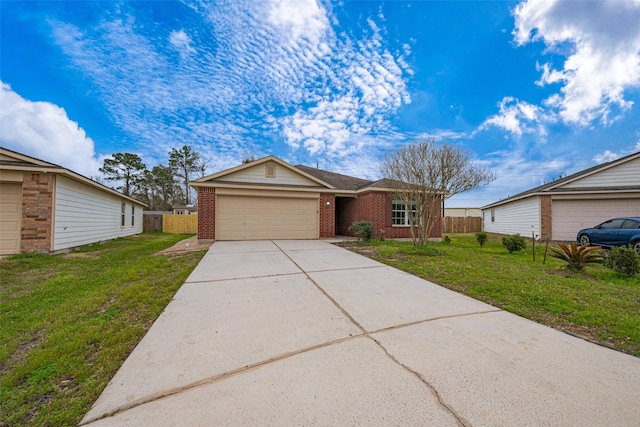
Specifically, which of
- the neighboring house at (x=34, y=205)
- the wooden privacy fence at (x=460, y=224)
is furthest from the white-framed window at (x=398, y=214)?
the neighboring house at (x=34, y=205)

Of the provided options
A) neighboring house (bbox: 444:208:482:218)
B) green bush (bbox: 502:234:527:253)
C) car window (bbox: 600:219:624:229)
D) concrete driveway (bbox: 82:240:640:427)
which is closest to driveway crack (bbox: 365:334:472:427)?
concrete driveway (bbox: 82:240:640:427)

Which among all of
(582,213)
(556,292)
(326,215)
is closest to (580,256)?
(556,292)

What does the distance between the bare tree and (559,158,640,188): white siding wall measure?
315 inches

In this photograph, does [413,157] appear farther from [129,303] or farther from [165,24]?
[165,24]

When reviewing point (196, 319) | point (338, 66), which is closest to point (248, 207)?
point (338, 66)

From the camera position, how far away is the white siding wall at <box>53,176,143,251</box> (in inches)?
331

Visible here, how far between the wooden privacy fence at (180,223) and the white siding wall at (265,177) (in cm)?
990

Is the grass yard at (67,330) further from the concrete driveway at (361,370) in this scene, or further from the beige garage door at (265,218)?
the beige garage door at (265,218)

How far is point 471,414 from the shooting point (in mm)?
1544

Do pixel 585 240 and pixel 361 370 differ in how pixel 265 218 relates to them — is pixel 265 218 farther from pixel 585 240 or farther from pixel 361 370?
pixel 585 240

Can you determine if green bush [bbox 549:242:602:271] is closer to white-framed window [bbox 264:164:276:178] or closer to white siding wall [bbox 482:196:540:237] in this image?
white siding wall [bbox 482:196:540:237]

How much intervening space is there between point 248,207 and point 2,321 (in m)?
8.63

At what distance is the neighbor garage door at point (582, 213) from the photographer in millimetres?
11523

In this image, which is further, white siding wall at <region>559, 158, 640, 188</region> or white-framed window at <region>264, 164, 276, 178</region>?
white-framed window at <region>264, 164, 276, 178</region>
